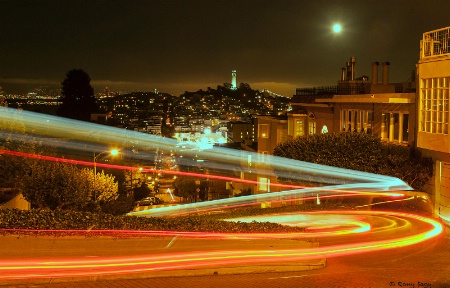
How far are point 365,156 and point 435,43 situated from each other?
17.4 ft

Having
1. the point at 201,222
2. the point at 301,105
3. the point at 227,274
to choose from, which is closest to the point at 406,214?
the point at 201,222

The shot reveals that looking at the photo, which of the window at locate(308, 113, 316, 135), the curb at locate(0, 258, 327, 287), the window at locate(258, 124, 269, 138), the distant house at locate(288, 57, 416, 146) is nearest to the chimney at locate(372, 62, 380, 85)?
the distant house at locate(288, 57, 416, 146)

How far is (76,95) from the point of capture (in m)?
73.5

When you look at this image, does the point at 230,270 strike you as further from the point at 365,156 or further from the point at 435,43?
the point at 435,43

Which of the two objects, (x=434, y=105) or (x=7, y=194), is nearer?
(x=7, y=194)

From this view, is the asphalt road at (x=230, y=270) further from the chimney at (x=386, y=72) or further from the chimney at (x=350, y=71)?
the chimney at (x=350, y=71)

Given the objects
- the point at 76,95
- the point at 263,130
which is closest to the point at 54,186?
the point at 263,130

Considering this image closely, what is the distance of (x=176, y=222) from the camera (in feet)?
42.5

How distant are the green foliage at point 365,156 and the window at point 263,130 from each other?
63.6 feet

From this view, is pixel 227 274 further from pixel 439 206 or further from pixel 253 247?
→ pixel 439 206

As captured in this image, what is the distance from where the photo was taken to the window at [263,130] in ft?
150

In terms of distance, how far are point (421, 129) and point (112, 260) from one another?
16086mm

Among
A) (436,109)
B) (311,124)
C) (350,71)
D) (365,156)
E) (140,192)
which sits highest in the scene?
(350,71)

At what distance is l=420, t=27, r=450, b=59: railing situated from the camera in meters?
21.0
